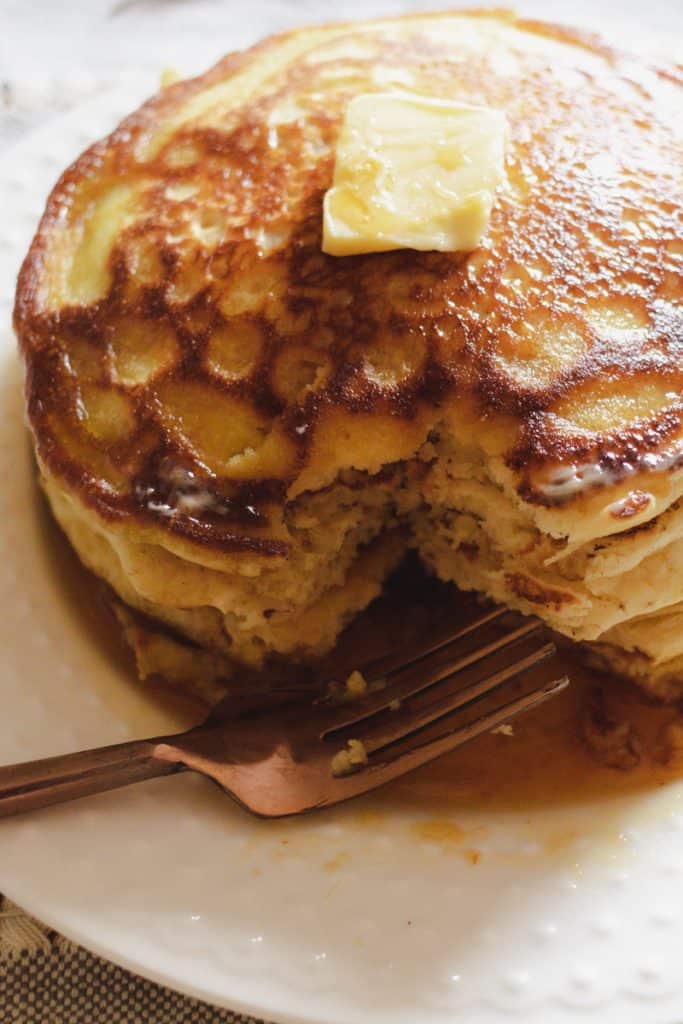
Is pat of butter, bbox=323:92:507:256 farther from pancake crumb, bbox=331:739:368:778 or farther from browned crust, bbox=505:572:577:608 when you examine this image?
pancake crumb, bbox=331:739:368:778

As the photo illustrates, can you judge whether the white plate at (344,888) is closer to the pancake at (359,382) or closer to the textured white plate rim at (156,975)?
the textured white plate rim at (156,975)

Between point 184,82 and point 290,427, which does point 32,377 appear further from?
point 184,82

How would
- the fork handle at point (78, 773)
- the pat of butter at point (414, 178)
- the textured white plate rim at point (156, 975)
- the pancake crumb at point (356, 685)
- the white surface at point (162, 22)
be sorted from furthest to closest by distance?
the white surface at point (162, 22), the pancake crumb at point (356, 685), the pat of butter at point (414, 178), the fork handle at point (78, 773), the textured white plate rim at point (156, 975)

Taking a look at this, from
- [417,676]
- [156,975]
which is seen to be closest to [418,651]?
[417,676]

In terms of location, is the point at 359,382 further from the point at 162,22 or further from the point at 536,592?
the point at 162,22

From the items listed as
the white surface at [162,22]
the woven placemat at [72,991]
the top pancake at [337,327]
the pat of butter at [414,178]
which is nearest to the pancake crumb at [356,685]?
the top pancake at [337,327]
